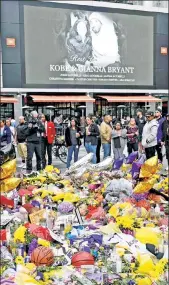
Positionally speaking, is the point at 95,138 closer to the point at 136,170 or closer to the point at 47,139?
the point at 47,139

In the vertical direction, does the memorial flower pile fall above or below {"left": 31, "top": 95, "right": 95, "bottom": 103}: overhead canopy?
below

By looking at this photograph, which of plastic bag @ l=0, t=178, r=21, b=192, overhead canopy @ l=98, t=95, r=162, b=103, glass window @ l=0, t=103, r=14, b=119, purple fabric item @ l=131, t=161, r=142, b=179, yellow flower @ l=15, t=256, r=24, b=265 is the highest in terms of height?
overhead canopy @ l=98, t=95, r=162, b=103

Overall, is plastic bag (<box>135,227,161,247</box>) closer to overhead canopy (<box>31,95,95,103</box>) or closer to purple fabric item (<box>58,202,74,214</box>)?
purple fabric item (<box>58,202,74,214</box>)

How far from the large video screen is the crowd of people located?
9.70 meters

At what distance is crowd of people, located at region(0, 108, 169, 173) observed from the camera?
6.38m

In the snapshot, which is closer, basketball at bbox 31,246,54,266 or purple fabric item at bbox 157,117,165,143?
basketball at bbox 31,246,54,266

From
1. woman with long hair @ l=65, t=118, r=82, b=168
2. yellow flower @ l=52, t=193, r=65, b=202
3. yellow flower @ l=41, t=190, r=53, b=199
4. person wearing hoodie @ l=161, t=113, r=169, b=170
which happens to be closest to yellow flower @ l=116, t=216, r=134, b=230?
yellow flower @ l=52, t=193, r=65, b=202

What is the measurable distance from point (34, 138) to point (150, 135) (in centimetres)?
171

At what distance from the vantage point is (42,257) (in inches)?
98.1

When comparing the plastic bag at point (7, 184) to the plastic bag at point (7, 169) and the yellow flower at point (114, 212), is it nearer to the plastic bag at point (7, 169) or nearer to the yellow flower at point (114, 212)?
the plastic bag at point (7, 169)

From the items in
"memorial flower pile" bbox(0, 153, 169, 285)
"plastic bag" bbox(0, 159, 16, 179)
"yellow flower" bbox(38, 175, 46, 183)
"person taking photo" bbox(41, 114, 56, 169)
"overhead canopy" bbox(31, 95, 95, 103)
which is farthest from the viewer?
"overhead canopy" bbox(31, 95, 95, 103)

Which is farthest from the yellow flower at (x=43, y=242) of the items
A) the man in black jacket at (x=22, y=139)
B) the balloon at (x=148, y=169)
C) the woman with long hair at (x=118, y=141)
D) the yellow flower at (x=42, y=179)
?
the woman with long hair at (x=118, y=141)

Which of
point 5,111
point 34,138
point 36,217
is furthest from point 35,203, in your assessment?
point 5,111

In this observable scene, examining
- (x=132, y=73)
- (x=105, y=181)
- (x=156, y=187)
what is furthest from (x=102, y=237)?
(x=132, y=73)
